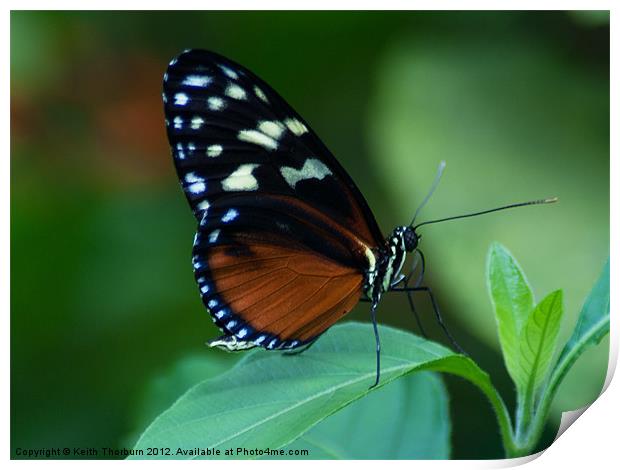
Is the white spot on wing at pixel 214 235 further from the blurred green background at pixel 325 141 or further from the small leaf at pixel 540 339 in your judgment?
the small leaf at pixel 540 339

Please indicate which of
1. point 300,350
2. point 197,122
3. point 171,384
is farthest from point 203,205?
point 171,384

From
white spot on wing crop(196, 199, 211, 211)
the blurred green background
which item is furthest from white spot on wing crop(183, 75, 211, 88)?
the blurred green background

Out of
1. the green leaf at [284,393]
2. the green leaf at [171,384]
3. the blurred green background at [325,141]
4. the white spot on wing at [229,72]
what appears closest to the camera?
the green leaf at [284,393]

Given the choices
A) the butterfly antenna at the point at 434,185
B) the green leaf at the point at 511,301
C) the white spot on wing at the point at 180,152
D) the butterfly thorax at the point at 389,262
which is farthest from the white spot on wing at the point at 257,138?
the butterfly antenna at the point at 434,185

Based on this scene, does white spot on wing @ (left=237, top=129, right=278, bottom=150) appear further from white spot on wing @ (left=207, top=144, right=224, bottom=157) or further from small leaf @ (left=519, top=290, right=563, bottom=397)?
small leaf @ (left=519, top=290, right=563, bottom=397)
